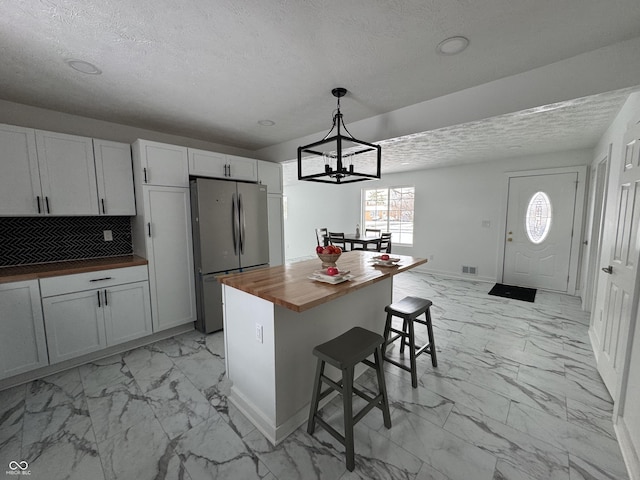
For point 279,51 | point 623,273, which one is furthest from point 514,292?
point 279,51

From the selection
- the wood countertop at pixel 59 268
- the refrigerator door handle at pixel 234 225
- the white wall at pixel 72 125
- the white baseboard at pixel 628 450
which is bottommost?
the white baseboard at pixel 628 450

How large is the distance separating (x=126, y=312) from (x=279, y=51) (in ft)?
9.11

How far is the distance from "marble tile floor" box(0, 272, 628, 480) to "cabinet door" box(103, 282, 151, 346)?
21 cm

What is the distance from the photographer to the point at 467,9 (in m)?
1.36

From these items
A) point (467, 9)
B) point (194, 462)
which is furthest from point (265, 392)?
point (467, 9)

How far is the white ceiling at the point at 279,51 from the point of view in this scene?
136 centimetres

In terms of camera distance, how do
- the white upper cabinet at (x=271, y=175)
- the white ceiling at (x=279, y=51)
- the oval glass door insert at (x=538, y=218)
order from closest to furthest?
the white ceiling at (x=279, y=51), the white upper cabinet at (x=271, y=175), the oval glass door insert at (x=538, y=218)

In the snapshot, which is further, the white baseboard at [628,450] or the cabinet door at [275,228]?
the cabinet door at [275,228]

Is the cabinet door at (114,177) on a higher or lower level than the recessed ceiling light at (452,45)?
lower

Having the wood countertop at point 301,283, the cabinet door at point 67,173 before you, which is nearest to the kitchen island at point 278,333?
the wood countertop at point 301,283

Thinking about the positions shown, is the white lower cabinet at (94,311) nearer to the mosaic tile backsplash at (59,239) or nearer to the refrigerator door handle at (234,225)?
the mosaic tile backsplash at (59,239)

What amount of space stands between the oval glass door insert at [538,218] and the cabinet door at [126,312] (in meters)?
5.90

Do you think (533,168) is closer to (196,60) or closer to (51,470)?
(196,60)

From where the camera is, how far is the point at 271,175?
385cm
